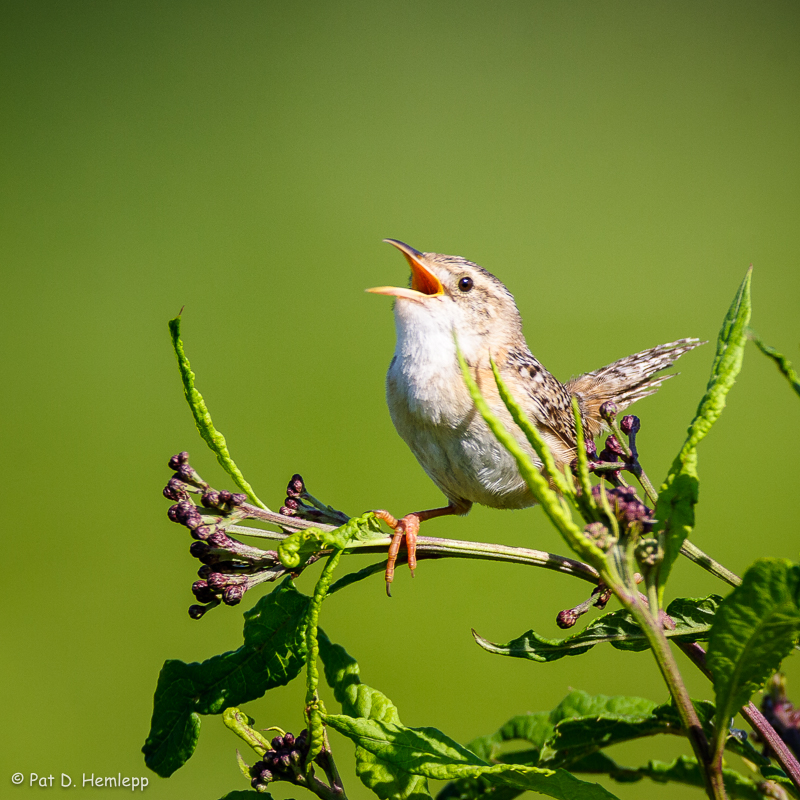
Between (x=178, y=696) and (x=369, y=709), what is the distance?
0.37m

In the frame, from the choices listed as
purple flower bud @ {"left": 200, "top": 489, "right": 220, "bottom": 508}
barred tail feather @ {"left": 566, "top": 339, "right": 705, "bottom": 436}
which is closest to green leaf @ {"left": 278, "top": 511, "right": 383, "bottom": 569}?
purple flower bud @ {"left": 200, "top": 489, "right": 220, "bottom": 508}

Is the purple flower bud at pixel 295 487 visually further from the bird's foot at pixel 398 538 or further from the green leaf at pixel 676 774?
the green leaf at pixel 676 774

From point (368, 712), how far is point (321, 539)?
1.46 ft

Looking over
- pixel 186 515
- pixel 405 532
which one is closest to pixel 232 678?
pixel 186 515

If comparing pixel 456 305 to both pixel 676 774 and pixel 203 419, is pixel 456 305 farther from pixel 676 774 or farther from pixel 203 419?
pixel 676 774

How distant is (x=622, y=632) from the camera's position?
4.03 ft

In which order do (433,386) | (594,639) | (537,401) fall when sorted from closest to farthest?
(594,639) → (433,386) → (537,401)

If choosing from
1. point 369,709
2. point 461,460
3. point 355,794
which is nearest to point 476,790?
point 369,709

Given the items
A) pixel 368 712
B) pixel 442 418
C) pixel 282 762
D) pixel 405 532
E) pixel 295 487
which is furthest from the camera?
pixel 442 418

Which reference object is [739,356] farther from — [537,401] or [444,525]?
[444,525]

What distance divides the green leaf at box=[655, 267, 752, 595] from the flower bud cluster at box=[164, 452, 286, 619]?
658 millimetres

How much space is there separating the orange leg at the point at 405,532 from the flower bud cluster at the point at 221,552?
22 centimetres

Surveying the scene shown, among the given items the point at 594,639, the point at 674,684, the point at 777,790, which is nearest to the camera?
the point at 674,684

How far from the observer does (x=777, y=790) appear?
1040 millimetres
